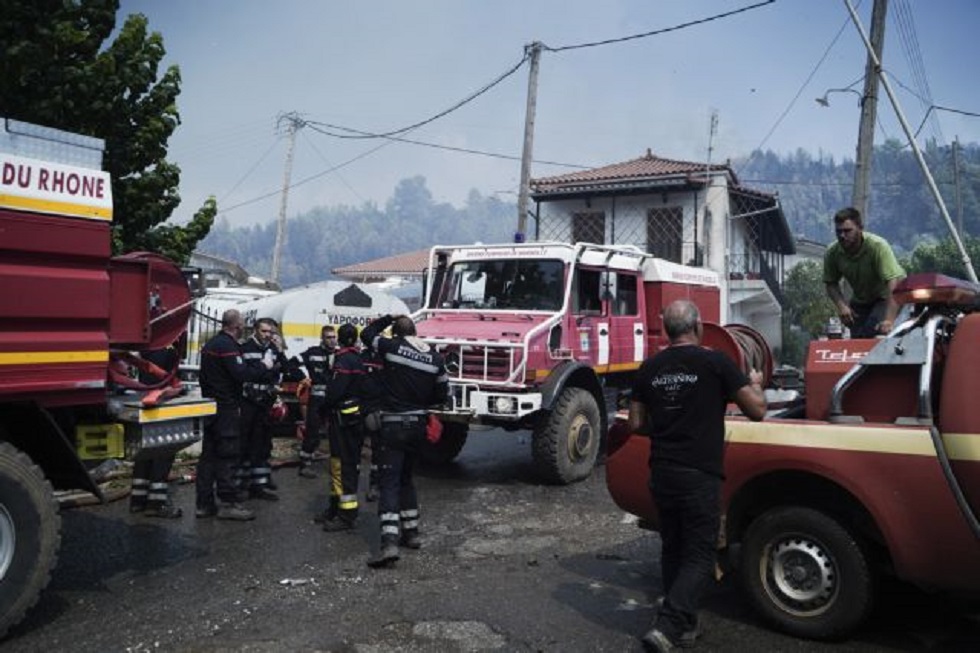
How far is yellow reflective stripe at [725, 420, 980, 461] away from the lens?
3.54m

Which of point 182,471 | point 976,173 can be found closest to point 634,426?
point 182,471

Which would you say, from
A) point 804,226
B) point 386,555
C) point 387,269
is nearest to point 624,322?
point 386,555

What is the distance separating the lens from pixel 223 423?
21.4 ft

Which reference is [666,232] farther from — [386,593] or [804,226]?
[804,226]

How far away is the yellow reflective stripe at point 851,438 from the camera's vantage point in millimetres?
3545

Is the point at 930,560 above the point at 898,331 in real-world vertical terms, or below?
below

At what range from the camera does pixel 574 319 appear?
845 cm

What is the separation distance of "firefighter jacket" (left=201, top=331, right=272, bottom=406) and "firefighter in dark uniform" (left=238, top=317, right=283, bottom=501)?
0.21 m

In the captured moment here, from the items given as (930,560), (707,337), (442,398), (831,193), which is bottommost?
(930,560)

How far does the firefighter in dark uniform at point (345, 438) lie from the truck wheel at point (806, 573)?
3.31 metres

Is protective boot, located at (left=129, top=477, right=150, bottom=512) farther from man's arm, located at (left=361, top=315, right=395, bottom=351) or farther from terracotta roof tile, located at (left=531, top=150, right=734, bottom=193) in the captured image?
terracotta roof tile, located at (left=531, top=150, right=734, bottom=193)

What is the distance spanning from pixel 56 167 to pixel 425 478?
5.21 meters

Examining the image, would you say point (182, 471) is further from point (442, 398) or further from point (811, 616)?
point (811, 616)

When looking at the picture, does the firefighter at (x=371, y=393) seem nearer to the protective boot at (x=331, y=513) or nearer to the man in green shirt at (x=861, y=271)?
the protective boot at (x=331, y=513)
